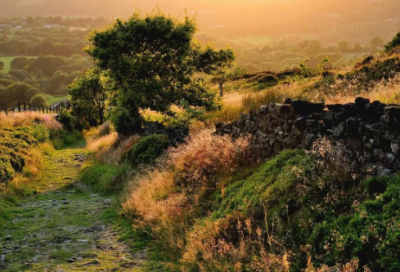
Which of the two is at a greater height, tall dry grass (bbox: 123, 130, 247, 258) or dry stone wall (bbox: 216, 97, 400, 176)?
dry stone wall (bbox: 216, 97, 400, 176)

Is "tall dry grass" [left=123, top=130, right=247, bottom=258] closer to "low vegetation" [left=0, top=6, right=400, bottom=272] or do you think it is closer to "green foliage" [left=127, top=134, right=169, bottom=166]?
"low vegetation" [left=0, top=6, right=400, bottom=272]

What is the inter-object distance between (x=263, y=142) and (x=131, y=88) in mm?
12264

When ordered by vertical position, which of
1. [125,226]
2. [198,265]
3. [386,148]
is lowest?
[125,226]

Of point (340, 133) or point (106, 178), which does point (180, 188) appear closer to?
point (340, 133)

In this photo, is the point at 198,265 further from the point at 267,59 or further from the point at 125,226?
the point at 267,59

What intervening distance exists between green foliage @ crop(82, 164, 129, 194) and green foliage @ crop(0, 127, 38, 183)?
2.94 m

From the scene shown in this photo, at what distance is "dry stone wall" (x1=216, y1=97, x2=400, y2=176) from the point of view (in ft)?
17.4

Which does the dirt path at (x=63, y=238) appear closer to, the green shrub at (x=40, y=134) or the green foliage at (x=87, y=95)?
the green shrub at (x=40, y=134)

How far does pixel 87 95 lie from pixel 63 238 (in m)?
35.3

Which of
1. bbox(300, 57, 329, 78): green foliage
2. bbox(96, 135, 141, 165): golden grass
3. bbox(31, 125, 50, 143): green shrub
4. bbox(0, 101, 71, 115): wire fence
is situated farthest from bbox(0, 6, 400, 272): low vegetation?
bbox(0, 101, 71, 115): wire fence

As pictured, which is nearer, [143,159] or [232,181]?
[232,181]

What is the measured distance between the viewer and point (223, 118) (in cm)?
1447

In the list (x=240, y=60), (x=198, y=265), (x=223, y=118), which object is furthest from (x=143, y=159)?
(x=240, y=60)

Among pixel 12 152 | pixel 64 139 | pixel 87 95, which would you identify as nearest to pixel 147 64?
pixel 12 152
